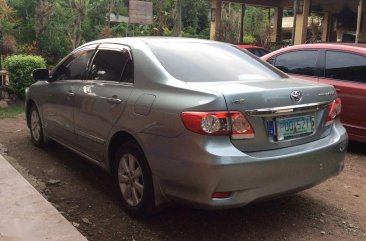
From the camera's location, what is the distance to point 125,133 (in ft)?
12.9

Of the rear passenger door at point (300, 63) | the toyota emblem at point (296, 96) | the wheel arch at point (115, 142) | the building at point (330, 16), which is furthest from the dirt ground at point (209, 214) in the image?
the building at point (330, 16)

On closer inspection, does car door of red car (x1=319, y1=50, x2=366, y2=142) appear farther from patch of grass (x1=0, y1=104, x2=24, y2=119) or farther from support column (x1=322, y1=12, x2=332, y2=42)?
support column (x1=322, y1=12, x2=332, y2=42)

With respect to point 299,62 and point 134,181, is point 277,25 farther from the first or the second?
point 134,181

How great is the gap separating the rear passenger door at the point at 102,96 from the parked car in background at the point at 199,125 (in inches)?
0.4

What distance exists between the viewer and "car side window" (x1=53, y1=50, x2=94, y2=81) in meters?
4.92

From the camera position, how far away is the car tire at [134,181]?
3687 mm

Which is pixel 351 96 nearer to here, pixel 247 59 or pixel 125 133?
pixel 247 59

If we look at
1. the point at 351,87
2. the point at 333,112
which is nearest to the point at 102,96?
the point at 333,112

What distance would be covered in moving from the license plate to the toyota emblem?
140 millimetres

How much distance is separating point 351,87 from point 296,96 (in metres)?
2.81

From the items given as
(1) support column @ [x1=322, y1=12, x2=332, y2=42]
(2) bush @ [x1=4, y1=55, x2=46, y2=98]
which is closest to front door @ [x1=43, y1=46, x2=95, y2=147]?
(2) bush @ [x1=4, y1=55, x2=46, y2=98]

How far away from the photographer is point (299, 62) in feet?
22.4

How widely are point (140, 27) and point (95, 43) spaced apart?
17.6m

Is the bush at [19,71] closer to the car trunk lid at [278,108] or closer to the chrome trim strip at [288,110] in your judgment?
the car trunk lid at [278,108]
